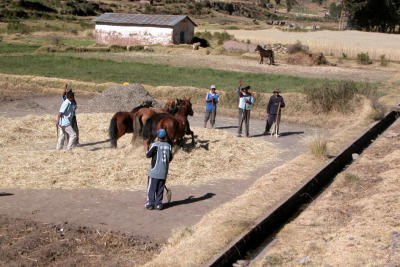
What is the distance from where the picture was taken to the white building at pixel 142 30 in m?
57.3

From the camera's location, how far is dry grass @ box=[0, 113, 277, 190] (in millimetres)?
11562

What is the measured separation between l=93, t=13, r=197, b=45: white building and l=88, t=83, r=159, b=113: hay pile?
3620 centimetres

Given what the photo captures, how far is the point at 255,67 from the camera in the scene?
41875 mm

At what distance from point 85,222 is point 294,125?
539 inches

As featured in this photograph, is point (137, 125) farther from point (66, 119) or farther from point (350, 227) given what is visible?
point (350, 227)

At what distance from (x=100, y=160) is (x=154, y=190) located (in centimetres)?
348

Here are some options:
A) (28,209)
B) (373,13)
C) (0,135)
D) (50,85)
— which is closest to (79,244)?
(28,209)

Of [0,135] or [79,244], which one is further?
[0,135]

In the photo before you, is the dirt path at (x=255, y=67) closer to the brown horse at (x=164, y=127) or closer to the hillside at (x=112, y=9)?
the brown horse at (x=164, y=127)

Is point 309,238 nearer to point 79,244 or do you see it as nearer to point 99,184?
point 79,244

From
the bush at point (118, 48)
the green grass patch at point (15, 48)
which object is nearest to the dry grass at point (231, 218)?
the green grass patch at point (15, 48)

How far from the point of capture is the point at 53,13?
3369 inches

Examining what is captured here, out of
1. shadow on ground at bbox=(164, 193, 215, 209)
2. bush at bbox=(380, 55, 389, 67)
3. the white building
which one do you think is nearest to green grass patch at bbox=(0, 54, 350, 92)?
shadow on ground at bbox=(164, 193, 215, 209)

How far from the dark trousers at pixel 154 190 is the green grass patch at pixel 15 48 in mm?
38554
